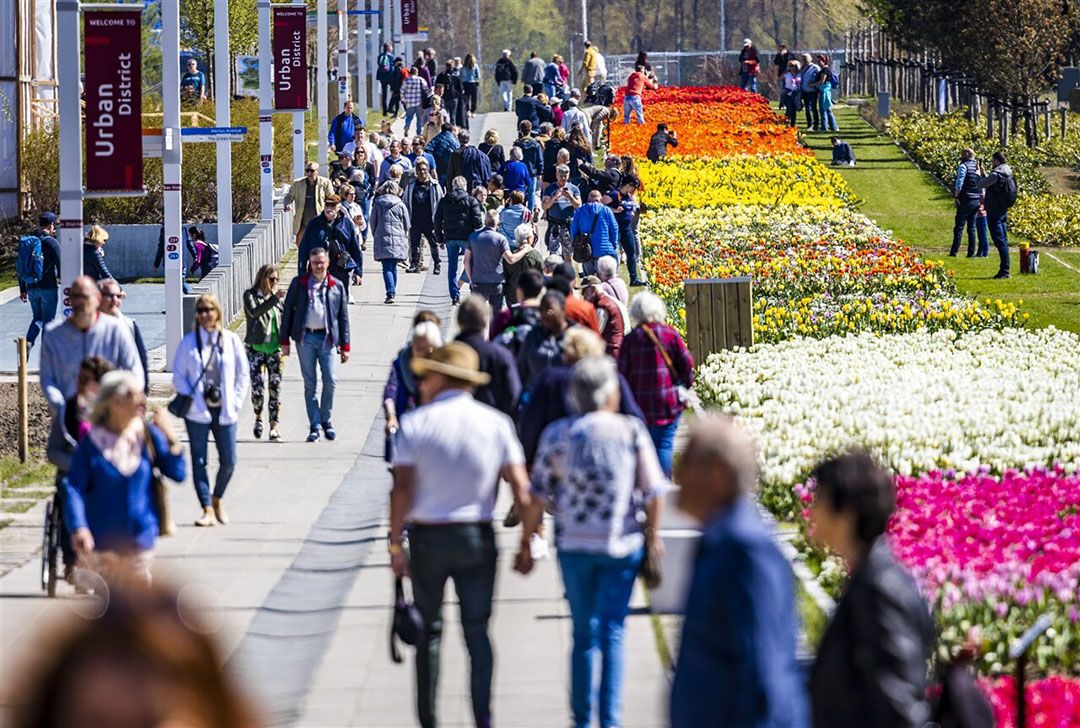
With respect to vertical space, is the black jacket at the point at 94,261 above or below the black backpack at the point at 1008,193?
below

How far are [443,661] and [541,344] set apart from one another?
271 cm

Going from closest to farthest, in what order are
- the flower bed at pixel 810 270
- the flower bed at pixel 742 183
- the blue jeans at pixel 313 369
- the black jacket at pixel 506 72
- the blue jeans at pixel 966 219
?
the blue jeans at pixel 313 369 < the flower bed at pixel 810 270 < the blue jeans at pixel 966 219 < the flower bed at pixel 742 183 < the black jacket at pixel 506 72

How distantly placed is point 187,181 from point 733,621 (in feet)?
107

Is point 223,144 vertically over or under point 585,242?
over

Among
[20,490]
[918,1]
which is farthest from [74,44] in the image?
[918,1]

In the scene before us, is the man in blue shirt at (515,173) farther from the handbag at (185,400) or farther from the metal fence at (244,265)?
the handbag at (185,400)

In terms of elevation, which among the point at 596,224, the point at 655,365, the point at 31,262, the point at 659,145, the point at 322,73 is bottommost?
the point at 655,365

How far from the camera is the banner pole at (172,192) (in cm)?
2066

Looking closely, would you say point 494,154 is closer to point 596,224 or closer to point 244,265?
point 244,265

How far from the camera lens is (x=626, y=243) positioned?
25.8 metres

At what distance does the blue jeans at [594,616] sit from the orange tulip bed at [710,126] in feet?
115

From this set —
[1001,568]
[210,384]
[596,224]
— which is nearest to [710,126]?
[596,224]

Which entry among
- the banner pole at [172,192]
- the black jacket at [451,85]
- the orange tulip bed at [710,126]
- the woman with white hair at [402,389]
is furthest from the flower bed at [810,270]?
the black jacket at [451,85]

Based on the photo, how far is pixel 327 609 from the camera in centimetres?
1077
